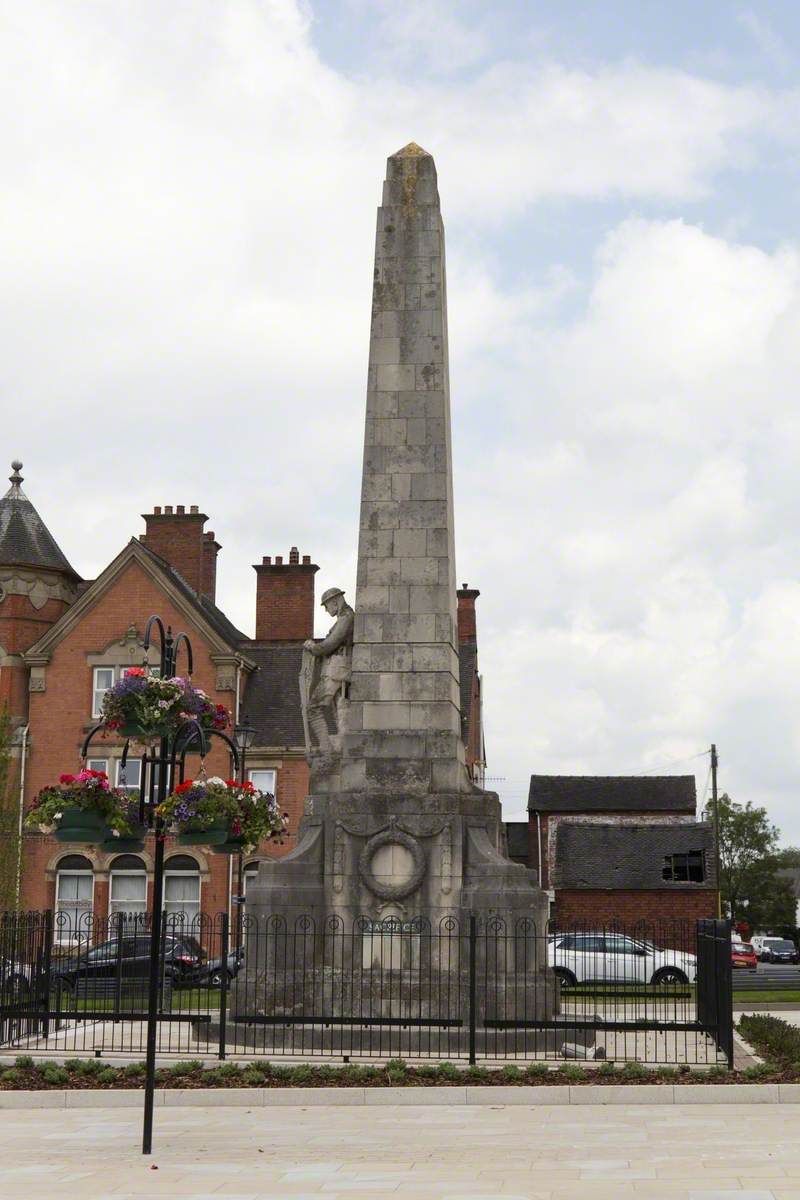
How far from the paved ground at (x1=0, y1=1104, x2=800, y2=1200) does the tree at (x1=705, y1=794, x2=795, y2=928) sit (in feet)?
291

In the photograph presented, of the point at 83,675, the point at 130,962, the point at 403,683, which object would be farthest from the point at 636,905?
the point at 403,683

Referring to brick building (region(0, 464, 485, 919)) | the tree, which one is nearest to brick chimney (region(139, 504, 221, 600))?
brick building (region(0, 464, 485, 919))

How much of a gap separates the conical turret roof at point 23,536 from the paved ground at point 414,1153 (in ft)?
107

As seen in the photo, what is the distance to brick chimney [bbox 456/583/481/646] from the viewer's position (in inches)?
2114

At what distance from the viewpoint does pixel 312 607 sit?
1900 inches

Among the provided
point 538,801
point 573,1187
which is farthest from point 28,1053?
point 538,801

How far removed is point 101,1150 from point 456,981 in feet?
24.9

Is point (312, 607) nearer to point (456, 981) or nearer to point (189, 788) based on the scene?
point (456, 981)

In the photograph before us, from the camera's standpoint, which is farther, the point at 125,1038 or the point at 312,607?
the point at 312,607

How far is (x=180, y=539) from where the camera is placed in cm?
4803

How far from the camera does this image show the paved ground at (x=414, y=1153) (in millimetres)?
10422

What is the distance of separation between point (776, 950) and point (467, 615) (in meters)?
22.6

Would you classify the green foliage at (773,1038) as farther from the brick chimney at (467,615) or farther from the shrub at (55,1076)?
the brick chimney at (467,615)

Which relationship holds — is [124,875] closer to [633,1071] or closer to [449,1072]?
[449,1072]
